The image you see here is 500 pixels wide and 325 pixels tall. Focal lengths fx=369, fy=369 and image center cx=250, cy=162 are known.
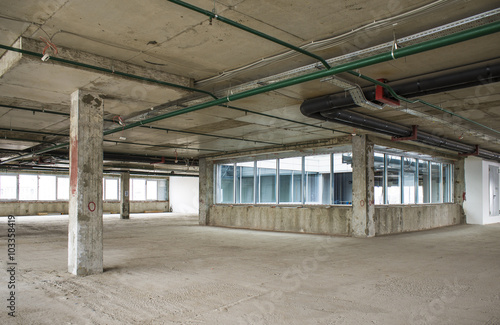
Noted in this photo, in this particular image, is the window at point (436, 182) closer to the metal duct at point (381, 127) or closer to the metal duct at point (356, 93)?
the metal duct at point (381, 127)

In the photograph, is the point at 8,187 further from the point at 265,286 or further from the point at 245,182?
the point at 265,286

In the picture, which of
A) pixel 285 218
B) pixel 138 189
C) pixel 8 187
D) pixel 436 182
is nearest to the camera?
pixel 285 218

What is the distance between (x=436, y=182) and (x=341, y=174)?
5628 mm

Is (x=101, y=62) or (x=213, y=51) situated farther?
(x=101, y=62)

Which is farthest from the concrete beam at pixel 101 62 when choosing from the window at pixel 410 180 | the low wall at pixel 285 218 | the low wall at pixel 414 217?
the window at pixel 410 180

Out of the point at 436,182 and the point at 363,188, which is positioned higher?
the point at 436,182

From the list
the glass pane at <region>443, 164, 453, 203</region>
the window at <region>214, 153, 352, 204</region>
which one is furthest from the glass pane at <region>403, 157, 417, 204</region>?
the glass pane at <region>443, 164, 453, 203</region>

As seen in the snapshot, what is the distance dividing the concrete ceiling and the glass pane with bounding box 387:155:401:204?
14.3ft

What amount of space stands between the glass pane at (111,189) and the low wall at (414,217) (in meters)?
18.9

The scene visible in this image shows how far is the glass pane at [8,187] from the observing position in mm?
Answer: 20844

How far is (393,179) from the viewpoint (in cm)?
1259

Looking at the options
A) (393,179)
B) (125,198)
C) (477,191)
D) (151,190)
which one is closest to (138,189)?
(151,190)

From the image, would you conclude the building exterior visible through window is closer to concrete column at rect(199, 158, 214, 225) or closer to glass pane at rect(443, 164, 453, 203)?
glass pane at rect(443, 164, 453, 203)

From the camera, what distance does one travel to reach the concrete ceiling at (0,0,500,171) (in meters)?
3.64
